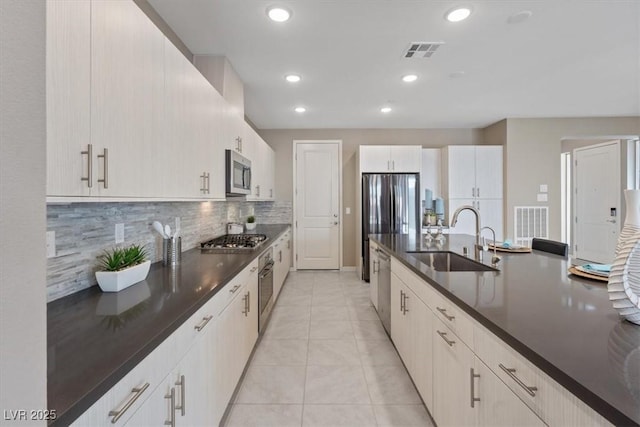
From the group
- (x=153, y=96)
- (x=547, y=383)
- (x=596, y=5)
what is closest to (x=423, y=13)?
(x=596, y=5)

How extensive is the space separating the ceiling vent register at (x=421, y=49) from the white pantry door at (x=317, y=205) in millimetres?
2728

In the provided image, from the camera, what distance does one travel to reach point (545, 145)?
4.96 metres

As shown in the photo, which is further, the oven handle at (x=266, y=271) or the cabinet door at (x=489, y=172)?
the cabinet door at (x=489, y=172)

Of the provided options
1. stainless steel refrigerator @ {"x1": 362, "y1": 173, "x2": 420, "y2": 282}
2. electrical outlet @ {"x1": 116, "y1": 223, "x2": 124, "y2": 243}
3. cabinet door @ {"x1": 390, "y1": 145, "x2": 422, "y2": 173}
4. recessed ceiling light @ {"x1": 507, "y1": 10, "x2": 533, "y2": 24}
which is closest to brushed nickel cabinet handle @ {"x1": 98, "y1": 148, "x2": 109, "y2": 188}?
electrical outlet @ {"x1": 116, "y1": 223, "x2": 124, "y2": 243}

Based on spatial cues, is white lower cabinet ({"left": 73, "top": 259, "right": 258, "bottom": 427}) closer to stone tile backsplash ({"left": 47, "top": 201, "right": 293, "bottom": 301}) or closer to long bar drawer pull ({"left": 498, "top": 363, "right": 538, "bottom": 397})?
stone tile backsplash ({"left": 47, "top": 201, "right": 293, "bottom": 301})

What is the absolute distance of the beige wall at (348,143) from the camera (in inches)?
216

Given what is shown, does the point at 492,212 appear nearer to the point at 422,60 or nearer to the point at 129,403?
the point at 422,60

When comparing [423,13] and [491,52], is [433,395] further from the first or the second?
[491,52]

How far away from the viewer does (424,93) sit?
3785 mm

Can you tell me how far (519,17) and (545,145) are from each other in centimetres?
359

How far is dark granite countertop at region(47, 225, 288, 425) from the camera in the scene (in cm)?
68

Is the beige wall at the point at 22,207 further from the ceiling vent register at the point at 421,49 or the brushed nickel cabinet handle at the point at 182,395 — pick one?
the ceiling vent register at the point at 421,49

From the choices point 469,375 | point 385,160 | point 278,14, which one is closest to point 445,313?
point 469,375

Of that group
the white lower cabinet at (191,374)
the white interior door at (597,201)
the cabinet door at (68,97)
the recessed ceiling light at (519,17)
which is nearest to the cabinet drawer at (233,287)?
the white lower cabinet at (191,374)
